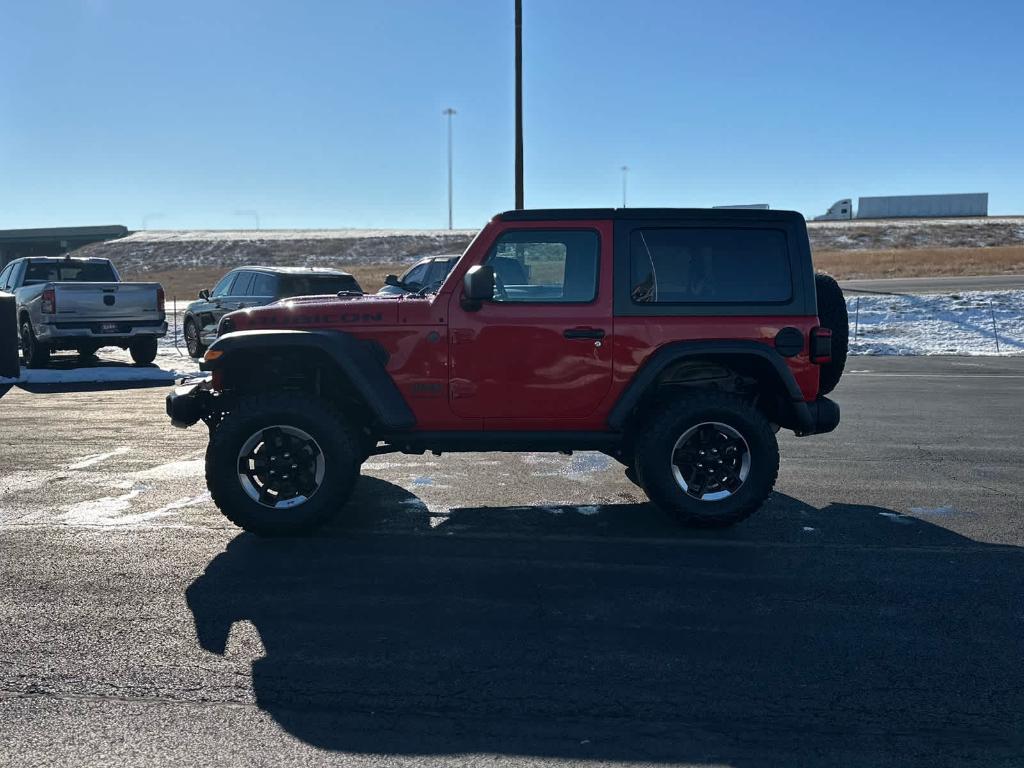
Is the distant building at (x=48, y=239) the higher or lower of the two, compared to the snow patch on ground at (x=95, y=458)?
higher

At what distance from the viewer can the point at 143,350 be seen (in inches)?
647

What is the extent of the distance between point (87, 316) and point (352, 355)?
11373 millimetres

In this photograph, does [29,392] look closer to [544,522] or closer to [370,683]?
[544,522]

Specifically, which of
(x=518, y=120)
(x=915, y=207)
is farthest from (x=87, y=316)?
(x=915, y=207)

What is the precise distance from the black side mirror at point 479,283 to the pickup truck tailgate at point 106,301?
38.3 feet

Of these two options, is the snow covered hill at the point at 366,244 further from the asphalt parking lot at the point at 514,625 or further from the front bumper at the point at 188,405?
the asphalt parking lot at the point at 514,625

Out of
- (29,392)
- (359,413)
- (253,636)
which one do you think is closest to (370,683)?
(253,636)

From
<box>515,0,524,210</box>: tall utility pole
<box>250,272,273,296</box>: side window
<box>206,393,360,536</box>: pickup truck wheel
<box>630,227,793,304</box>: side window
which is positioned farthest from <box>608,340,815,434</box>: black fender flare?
<box>515,0,524,210</box>: tall utility pole

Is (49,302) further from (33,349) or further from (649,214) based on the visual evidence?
(649,214)

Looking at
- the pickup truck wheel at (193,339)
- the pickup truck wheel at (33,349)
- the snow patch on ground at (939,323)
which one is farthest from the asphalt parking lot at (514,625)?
the snow patch on ground at (939,323)

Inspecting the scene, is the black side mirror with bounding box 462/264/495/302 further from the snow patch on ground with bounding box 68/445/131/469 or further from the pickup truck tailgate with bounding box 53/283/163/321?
the pickup truck tailgate with bounding box 53/283/163/321

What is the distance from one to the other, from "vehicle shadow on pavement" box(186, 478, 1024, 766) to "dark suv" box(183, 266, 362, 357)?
1014 cm

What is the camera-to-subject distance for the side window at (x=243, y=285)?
15977 millimetres

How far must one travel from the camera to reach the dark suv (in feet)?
50.7
